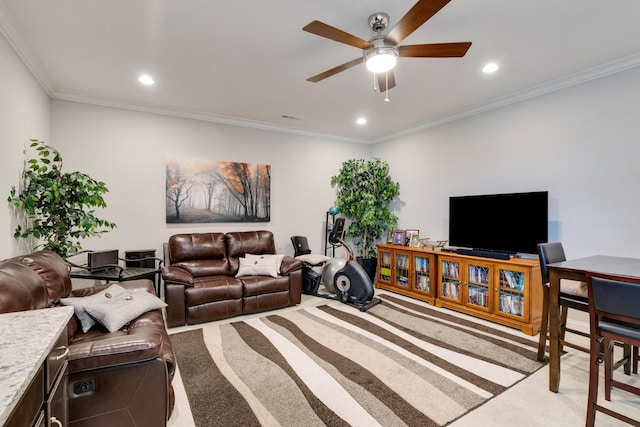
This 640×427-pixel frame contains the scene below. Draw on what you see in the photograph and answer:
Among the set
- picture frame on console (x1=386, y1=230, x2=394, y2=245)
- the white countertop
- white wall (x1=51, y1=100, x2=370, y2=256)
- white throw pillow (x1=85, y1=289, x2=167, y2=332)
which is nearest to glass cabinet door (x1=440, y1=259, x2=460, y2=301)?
picture frame on console (x1=386, y1=230, x2=394, y2=245)

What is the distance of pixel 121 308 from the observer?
222cm

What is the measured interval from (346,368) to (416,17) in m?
2.52

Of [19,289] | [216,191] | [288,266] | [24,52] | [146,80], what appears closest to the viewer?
[19,289]

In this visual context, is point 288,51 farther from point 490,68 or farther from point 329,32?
point 490,68

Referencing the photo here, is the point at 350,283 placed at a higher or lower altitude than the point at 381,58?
lower

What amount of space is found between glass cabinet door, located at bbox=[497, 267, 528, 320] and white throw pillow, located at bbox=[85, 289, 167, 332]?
3.50 metres

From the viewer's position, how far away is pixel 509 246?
11.8 ft

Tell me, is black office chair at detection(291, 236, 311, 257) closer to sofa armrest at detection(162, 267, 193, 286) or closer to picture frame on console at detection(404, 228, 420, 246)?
picture frame on console at detection(404, 228, 420, 246)

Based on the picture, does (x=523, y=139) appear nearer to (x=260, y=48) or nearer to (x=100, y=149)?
(x=260, y=48)

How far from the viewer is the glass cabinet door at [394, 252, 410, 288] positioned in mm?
4586

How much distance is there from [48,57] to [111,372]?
122 inches

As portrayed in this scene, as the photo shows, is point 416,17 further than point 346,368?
No

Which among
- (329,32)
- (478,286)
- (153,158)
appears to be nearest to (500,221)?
(478,286)

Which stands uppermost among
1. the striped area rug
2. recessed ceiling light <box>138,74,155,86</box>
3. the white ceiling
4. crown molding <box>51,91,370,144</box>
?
the white ceiling
